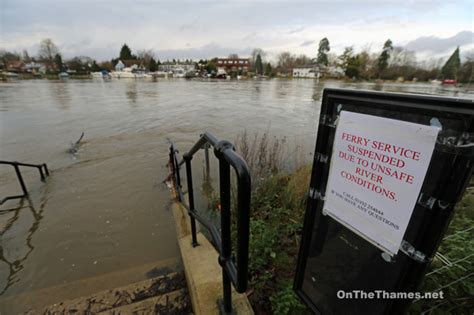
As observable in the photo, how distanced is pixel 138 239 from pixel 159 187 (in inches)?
71.7

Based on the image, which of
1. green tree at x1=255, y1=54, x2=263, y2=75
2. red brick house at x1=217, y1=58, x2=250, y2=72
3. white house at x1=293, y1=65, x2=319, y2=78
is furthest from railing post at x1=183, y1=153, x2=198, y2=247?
red brick house at x1=217, y1=58, x2=250, y2=72

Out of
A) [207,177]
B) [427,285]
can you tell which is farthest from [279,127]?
[427,285]

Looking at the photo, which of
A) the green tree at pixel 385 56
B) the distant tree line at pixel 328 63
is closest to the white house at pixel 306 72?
the distant tree line at pixel 328 63

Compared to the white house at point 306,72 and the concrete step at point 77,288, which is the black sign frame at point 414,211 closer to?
the concrete step at point 77,288

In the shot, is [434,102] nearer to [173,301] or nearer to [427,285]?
[427,285]

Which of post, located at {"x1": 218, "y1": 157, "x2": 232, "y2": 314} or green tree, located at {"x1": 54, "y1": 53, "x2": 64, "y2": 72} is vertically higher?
green tree, located at {"x1": 54, "y1": 53, "x2": 64, "y2": 72}

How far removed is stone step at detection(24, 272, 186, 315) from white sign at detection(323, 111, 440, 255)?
2045 millimetres

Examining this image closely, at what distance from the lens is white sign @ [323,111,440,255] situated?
935mm

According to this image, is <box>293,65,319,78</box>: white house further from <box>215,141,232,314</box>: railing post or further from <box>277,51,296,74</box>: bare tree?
<box>215,141,232,314</box>: railing post

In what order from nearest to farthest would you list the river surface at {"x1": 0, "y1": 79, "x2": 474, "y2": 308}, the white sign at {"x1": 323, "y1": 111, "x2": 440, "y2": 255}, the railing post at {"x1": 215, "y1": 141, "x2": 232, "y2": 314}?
the white sign at {"x1": 323, "y1": 111, "x2": 440, "y2": 255}, the railing post at {"x1": 215, "y1": 141, "x2": 232, "y2": 314}, the river surface at {"x1": 0, "y1": 79, "x2": 474, "y2": 308}

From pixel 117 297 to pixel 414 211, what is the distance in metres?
2.68

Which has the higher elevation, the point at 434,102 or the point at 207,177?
the point at 434,102

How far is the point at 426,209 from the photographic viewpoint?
3.01 feet

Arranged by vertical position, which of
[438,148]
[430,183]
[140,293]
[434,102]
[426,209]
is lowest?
[140,293]
